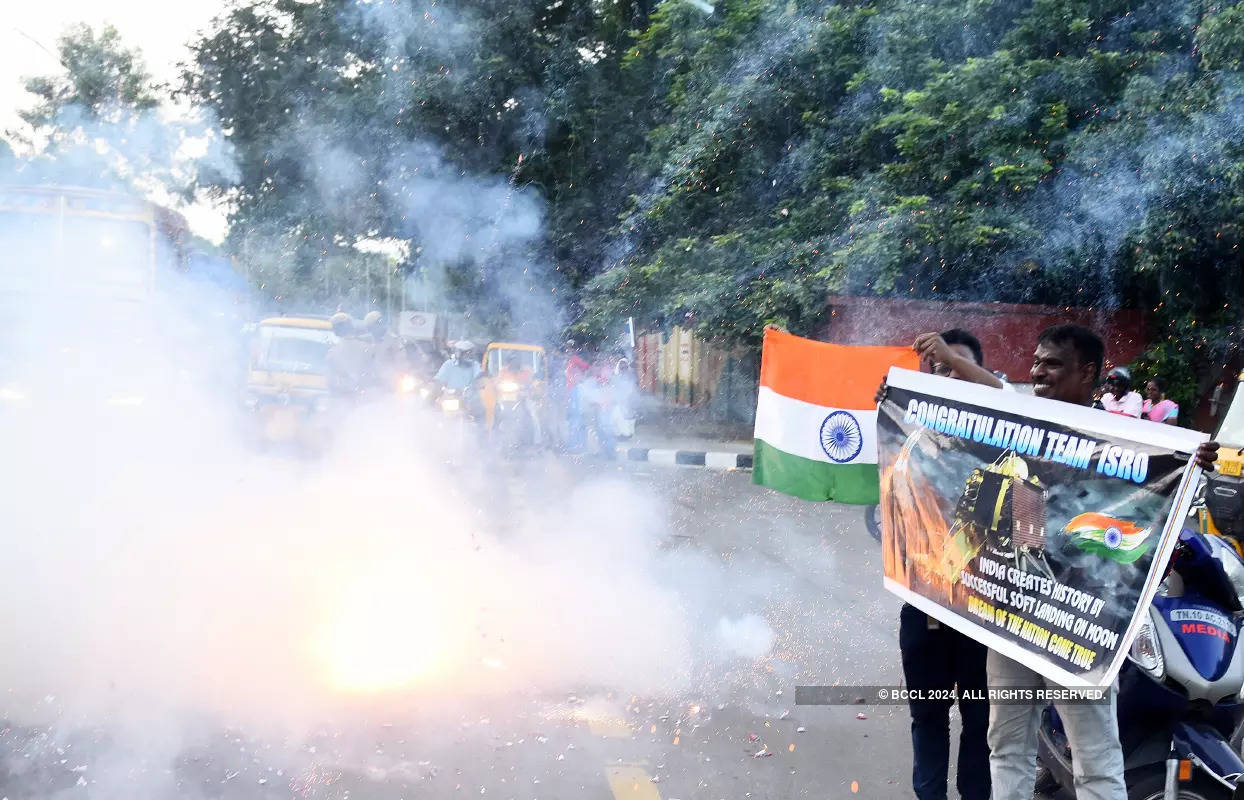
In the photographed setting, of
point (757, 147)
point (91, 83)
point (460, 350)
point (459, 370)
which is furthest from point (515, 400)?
point (91, 83)

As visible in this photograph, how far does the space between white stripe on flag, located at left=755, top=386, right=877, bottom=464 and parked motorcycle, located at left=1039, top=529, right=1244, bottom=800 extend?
189cm

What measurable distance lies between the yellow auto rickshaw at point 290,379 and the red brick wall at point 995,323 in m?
6.83

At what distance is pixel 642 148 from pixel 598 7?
2.44 m

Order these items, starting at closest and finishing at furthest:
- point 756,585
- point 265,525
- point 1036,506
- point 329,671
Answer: point 1036,506 → point 329,671 → point 756,585 → point 265,525

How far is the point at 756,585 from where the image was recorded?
20.6 feet

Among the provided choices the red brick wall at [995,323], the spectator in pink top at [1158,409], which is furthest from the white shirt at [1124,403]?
the red brick wall at [995,323]

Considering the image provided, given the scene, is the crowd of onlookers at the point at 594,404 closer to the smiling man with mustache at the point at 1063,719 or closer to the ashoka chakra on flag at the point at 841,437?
the ashoka chakra on flag at the point at 841,437

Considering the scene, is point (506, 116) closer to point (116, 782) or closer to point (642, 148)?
point (642, 148)

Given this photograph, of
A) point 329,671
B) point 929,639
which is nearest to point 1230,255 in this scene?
point 929,639

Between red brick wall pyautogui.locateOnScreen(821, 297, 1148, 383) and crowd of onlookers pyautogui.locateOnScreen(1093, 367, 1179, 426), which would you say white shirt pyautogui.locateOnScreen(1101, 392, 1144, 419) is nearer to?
crowd of onlookers pyautogui.locateOnScreen(1093, 367, 1179, 426)

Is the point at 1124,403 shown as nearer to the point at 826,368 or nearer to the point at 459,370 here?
the point at 826,368

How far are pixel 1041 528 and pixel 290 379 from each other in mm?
10242

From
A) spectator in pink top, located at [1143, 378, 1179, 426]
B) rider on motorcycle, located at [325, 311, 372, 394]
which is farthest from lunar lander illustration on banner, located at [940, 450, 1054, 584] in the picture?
rider on motorcycle, located at [325, 311, 372, 394]

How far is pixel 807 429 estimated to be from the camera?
15.7 feet
